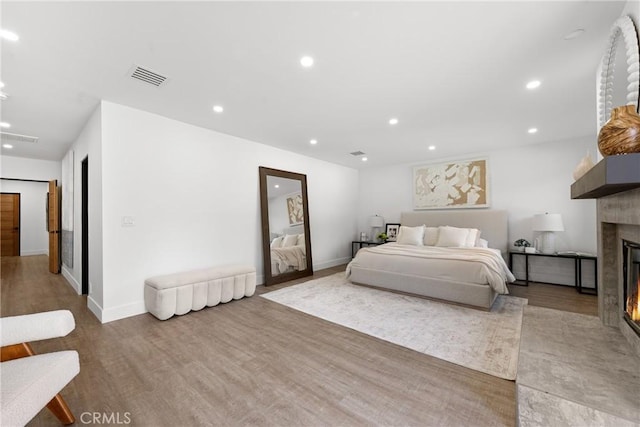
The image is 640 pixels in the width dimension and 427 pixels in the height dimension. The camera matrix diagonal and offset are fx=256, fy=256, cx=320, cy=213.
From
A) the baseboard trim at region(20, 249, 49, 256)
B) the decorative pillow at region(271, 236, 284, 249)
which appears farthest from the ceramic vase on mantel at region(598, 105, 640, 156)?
the baseboard trim at region(20, 249, 49, 256)

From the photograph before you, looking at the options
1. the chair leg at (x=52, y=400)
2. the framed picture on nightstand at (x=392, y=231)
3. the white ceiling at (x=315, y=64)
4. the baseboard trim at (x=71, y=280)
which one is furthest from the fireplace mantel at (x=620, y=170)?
the baseboard trim at (x=71, y=280)

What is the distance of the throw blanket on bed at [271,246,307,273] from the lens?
4.75m

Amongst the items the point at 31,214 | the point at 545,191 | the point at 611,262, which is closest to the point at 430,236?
the point at 545,191

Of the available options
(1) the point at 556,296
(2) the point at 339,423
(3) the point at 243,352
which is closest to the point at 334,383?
(2) the point at 339,423

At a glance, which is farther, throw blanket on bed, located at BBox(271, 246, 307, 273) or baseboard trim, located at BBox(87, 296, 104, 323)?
throw blanket on bed, located at BBox(271, 246, 307, 273)

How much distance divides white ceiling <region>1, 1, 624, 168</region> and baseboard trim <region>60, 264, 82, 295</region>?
243cm

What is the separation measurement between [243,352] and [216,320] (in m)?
0.90

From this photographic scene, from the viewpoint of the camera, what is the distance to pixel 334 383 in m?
1.84

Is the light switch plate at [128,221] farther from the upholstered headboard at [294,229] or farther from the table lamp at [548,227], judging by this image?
the table lamp at [548,227]

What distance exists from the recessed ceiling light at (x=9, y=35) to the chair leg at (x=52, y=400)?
214 cm

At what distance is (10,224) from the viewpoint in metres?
7.41

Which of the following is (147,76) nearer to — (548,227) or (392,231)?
(392,231)

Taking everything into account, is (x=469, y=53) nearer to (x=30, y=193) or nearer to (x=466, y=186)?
(x=466, y=186)

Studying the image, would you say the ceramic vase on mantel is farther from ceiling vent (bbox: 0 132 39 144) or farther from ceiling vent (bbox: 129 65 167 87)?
ceiling vent (bbox: 0 132 39 144)
